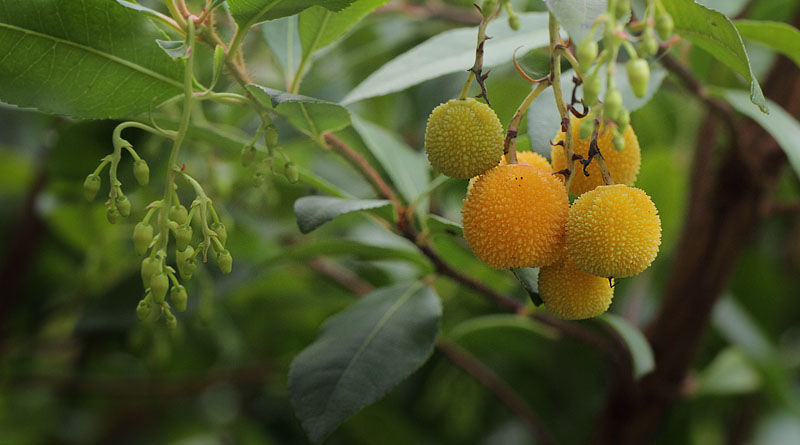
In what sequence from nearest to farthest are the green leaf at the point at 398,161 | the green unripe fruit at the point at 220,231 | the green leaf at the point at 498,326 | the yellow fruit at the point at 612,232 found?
the yellow fruit at the point at 612,232 < the green unripe fruit at the point at 220,231 < the green leaf at the point at 398,161 < the green leaf at the point at 498,326

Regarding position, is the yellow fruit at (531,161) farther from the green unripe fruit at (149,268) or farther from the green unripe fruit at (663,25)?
the green unripe fruit at (149,268)

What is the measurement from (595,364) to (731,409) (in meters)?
0.51

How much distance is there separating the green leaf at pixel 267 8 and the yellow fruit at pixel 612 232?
308 mm

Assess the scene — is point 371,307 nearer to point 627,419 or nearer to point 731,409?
point 627,419

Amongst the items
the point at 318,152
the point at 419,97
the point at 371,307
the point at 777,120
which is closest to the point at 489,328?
the point at 371,307

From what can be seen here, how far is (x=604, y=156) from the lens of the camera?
2.56 ft

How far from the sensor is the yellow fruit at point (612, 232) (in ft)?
2.18

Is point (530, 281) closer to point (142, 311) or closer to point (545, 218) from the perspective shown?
point (545, 218)

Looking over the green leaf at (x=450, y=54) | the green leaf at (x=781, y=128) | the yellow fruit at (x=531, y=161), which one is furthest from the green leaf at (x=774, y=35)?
the yellow fruit at (x=531, y=161)

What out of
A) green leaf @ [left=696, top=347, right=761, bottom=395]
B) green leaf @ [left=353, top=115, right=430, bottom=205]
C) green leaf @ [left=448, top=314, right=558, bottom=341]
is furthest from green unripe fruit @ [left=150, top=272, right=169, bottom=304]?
green leaf @ [left=696, top=347, right=761, bottom=395]

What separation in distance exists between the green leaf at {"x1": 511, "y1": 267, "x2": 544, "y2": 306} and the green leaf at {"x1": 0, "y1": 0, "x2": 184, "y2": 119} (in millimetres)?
428

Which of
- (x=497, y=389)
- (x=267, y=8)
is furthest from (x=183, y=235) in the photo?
(x=497, y=389)

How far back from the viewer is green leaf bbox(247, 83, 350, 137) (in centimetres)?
73

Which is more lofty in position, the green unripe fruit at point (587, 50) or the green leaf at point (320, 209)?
the green unripe fruit at point (587, 50)
